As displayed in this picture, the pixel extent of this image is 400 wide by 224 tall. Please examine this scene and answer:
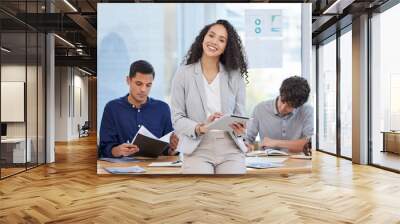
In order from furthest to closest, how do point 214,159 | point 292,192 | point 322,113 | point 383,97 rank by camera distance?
point 322,113, point 383,97, point 214,159, point 292,192

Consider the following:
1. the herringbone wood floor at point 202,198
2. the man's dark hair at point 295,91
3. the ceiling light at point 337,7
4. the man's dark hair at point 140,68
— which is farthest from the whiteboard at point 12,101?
the ceiling light at point 337,7

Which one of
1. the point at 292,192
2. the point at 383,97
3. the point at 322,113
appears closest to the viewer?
the point at 292,192

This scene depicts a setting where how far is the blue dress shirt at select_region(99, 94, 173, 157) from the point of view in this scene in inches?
265

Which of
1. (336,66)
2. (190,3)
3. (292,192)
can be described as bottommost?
(292,192)

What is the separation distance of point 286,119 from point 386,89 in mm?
2474

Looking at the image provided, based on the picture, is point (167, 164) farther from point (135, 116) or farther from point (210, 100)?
point (210, 100)

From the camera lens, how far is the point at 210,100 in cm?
661

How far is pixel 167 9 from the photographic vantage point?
6.83 metres

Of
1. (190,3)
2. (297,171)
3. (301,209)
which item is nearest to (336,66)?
(297,171)

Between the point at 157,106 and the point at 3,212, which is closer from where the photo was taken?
the point at 3,212

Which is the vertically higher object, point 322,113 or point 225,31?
point 225,31

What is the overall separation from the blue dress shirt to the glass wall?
169 centimetres

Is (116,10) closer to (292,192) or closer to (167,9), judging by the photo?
(167,9)

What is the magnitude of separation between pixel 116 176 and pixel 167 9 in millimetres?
2883
